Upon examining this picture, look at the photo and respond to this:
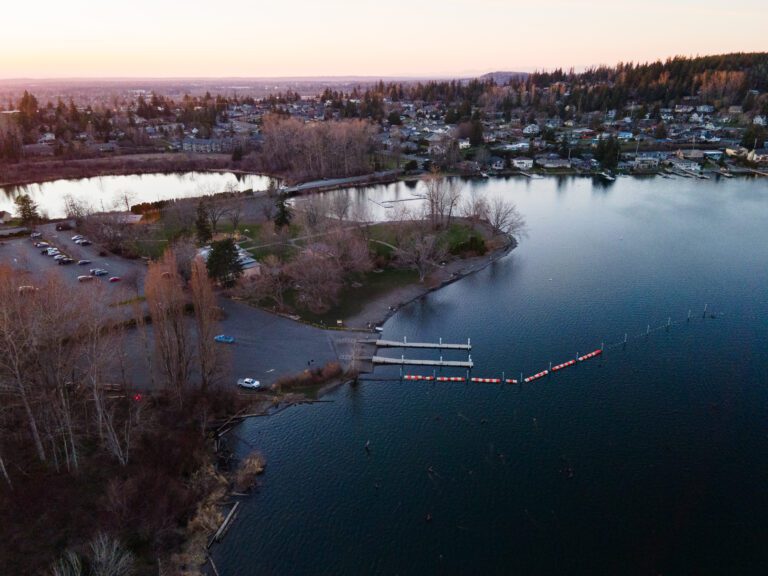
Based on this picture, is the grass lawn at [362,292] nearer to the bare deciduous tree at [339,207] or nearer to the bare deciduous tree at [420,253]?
the bare deciduous tree at [420,253]

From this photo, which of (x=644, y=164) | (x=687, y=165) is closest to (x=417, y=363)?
(x=644, y=164)

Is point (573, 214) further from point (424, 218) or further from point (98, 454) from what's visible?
point (98, 454)

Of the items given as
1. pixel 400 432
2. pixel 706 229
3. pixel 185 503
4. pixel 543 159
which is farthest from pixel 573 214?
pixel 185 503

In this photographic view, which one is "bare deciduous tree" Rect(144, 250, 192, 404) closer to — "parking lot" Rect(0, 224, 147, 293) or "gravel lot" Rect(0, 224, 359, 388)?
"gravel lot" Rect(0, 224, 359, 388)

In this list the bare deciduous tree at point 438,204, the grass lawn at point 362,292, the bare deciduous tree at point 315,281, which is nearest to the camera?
the grass lawn at point 362,292

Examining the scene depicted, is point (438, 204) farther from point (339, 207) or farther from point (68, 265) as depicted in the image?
point (68, 265)

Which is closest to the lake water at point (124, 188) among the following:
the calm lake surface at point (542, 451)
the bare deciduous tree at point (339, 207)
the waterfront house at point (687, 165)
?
the bare deciduous tree at point (339, 207)

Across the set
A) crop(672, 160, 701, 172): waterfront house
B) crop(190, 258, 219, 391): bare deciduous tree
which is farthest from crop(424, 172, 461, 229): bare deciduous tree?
crop(672, 160, 701, 172): waterfront house
